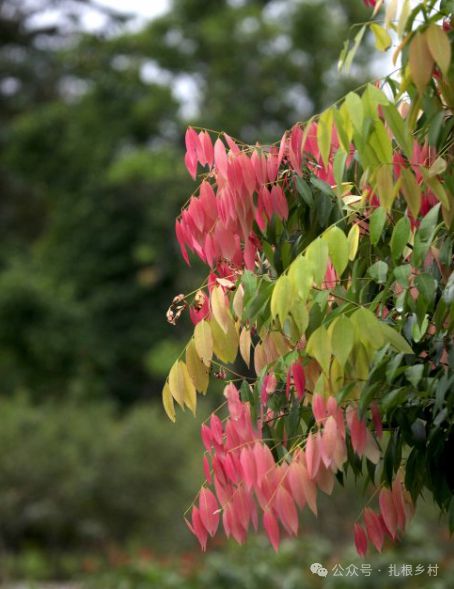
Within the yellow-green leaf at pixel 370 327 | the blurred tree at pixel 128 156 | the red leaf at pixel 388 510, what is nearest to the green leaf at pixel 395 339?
the yellow-green leaf at pixel 370 327

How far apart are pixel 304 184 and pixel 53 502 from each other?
8400mm

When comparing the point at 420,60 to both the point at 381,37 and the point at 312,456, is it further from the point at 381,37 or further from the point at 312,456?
the point at 312,456

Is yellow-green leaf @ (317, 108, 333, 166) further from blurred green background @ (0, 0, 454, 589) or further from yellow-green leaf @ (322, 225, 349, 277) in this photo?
blurred green background @ (0, 0, 454, 589)

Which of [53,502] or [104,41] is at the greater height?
[104,41]

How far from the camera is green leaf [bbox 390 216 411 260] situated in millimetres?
2230

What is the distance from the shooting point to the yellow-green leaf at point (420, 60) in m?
2.03

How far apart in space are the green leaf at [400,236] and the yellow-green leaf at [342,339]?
0.26 meters

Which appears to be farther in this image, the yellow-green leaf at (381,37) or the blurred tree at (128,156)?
the blurred tree at (128,156)

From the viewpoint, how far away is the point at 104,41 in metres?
23.2

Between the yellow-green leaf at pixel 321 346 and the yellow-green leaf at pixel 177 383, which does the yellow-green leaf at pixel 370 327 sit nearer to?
the yellow-green leaf at pixel 321 346

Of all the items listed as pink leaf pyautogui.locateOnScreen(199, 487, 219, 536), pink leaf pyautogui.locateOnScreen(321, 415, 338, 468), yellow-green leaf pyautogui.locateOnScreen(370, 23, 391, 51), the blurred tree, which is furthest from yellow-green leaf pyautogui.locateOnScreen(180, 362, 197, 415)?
the blurred tree

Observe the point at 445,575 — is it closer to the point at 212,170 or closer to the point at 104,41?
the point at 212,170

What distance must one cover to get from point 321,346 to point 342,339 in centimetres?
6

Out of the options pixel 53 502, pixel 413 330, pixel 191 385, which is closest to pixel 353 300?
pixel 413 330
